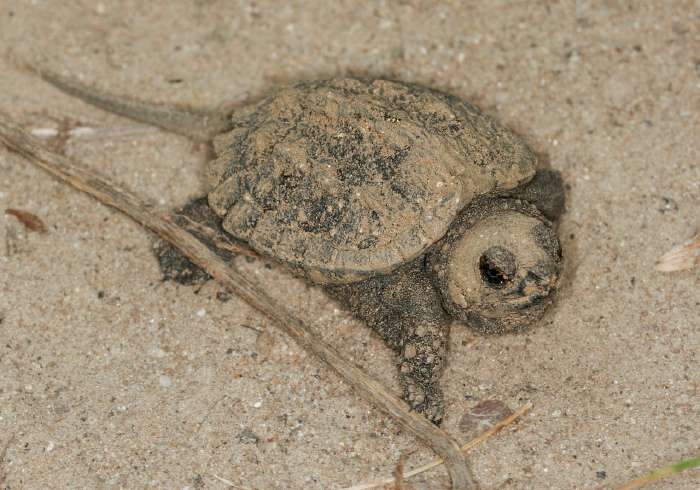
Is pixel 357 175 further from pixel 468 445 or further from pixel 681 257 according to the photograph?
pixel 681 257

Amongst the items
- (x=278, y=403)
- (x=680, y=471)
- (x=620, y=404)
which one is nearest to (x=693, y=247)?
(x=620, y=404)

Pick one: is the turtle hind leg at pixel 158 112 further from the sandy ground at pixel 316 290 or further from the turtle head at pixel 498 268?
the turtle head at pixel 498 268

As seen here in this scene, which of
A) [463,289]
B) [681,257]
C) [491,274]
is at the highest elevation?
[681,257]

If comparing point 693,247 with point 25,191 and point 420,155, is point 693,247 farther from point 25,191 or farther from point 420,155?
point 25,191

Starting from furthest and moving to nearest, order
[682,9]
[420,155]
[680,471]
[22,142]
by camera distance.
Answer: [682,9] < [22,142] < [420,155] < [680,471]

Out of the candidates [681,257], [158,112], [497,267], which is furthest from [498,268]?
[158,112]

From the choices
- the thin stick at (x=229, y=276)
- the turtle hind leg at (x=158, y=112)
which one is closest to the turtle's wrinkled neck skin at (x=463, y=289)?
the thin stick at (x=229, y=276)

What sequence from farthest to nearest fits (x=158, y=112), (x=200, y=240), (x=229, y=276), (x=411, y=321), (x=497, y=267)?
(x=158, y=112)
(x=200, y=240)
(x=229, y=276)
(x=411, y=321)
(x=497, y=267)
